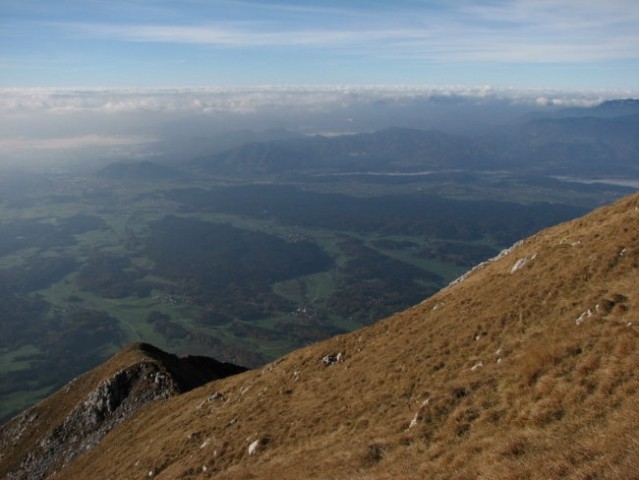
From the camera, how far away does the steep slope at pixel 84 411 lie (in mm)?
52844

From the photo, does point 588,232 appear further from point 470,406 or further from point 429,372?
point 470,406

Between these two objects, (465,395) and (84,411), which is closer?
(465,395)

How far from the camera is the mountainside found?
52.4 feet

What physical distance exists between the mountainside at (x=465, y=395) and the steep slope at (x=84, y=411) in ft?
29.8

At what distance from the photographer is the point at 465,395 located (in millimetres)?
21734

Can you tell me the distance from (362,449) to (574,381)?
8.91m

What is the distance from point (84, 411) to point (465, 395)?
5016 cm

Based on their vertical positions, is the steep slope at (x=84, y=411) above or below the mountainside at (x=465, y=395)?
below

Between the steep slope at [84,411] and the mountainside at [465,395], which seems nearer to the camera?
the mountainside at [465,395]

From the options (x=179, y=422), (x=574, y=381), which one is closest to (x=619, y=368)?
(x=574, y=381)

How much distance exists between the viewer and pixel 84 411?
56.3m

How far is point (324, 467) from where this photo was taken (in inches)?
804

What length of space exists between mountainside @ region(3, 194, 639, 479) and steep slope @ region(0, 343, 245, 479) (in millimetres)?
9079

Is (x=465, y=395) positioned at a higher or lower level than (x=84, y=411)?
higher
